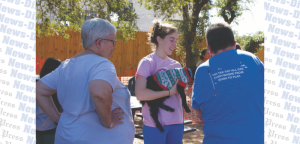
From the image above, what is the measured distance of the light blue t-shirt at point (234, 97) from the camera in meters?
1.53

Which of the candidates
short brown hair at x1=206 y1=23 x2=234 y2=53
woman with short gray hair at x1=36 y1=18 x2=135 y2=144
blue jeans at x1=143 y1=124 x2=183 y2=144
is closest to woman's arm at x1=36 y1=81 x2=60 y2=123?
woman with short gray hair at x1=36 y1=18 x2=135 y2=144

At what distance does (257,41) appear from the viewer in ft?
60.4

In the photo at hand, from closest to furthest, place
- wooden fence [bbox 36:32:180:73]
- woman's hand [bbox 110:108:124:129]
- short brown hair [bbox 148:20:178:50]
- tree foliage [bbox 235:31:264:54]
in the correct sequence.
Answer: woman's hand [bbox 110:108:124:129] → short brown hair [bbox 148:20:178:50] → wooden fence [bbox 36:32:180:73] → tree foliage [bbox 235:31:264:54]

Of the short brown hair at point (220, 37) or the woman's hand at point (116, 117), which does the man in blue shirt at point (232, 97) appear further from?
the woman's hand at point (116, 117)

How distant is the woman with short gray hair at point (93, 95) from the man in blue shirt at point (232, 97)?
578 millimetres

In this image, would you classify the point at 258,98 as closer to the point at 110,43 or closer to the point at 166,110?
the point at 166,110

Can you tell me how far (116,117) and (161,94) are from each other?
2.19 feet

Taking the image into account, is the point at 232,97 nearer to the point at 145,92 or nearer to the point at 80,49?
the point at 145,92

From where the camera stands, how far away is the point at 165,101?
7.47 ft

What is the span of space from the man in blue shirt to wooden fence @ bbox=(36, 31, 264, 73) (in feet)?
39.8

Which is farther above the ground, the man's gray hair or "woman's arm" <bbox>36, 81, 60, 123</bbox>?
the man's gray hair

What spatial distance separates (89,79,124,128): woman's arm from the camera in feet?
4.83

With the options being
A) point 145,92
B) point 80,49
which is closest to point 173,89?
point 145,92

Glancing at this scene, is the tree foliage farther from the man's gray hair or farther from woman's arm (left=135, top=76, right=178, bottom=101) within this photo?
the man's gray hair
